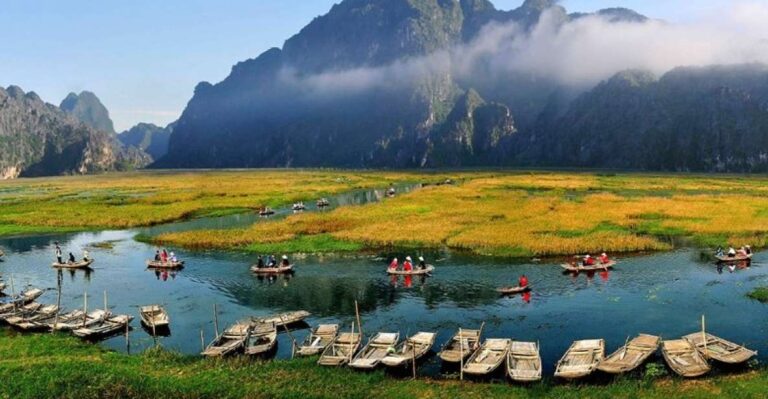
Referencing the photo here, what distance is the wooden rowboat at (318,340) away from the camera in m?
35.2

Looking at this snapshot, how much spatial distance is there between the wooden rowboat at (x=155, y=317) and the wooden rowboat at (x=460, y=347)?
20944 millimetres

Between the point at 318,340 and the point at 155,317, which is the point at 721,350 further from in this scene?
the point at 155,317

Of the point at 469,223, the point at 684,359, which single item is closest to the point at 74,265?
the point at 469,223

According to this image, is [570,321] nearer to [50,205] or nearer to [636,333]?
[636,333]

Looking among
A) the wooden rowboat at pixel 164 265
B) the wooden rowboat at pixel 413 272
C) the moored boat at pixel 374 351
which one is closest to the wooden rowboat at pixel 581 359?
the moored boat at pixel 374 351

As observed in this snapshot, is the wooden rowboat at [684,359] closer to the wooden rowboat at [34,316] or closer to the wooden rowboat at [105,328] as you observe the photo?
the wooden rowboat at [105,328]

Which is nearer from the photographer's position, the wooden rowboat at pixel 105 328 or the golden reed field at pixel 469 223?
the wooden rowboat at pixel 105 328

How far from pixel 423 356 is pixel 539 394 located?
7935 mm

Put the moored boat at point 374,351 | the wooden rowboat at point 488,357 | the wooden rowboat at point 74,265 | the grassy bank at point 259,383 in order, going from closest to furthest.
A: the grassy bank at point 259,383 < the wooden rowboat at point 488,357 < the moored boat at point 374,351 < the wooden rowboat at point 74,265

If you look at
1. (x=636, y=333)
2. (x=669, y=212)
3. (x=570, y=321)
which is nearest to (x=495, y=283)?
(x=570, y=321)

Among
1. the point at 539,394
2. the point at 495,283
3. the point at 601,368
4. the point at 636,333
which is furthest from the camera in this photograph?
the point at 495,283

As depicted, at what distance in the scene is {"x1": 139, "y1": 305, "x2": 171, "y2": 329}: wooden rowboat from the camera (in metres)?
42.8

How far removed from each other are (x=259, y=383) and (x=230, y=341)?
7.40 meters

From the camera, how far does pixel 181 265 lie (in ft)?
216
